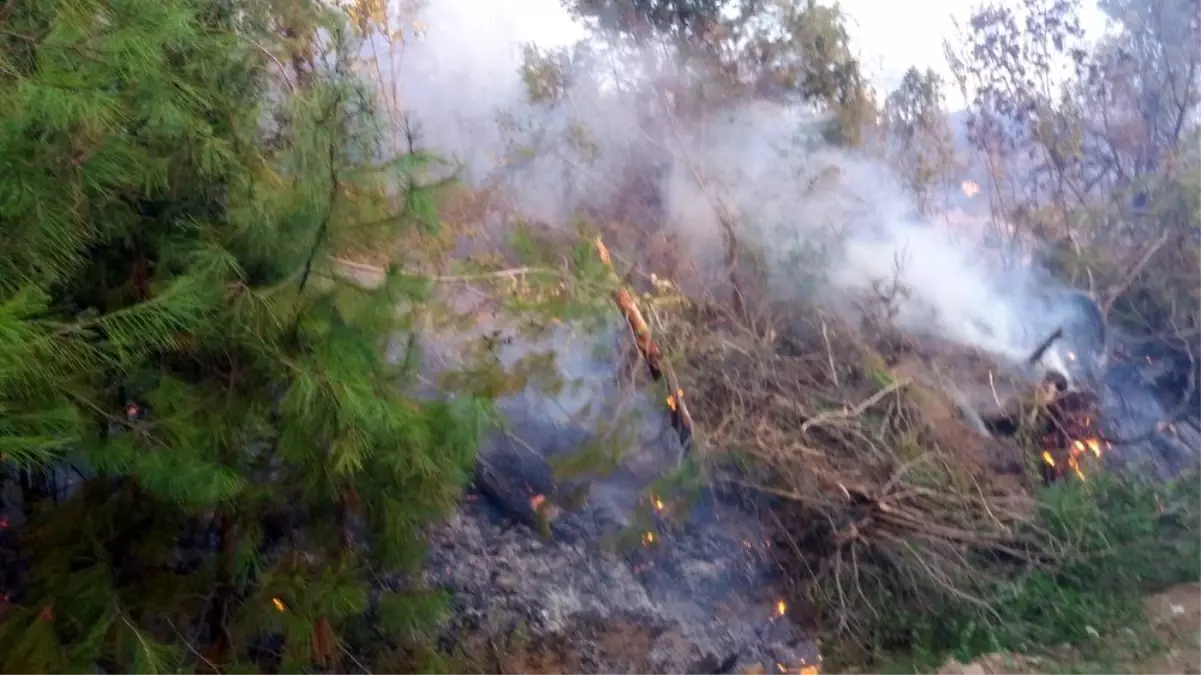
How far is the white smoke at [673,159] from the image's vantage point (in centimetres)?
771

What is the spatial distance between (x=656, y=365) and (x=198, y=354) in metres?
3.07

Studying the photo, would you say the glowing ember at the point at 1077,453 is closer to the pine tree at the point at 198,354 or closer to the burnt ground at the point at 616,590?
the burnt ground at the point at 616,590

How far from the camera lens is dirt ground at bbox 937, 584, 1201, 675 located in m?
4.39

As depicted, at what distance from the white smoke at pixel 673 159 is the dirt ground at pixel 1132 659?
3348mm

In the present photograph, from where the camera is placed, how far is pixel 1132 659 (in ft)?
14.7

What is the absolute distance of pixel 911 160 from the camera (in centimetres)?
862

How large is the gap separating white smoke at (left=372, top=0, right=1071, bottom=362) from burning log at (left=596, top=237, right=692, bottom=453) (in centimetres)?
227

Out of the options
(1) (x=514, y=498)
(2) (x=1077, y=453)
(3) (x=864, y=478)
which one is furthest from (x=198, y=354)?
(2) (x=1077, y=453)

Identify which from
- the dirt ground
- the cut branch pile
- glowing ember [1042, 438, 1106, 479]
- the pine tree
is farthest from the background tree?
the pine tree

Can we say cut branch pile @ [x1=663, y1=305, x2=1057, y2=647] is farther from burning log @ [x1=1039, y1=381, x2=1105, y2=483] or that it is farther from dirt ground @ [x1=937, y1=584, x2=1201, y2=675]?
dirt ground @ [x1=937, y1=584, x2=1201, y2=675]

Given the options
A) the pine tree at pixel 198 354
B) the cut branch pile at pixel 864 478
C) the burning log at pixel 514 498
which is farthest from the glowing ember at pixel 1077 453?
the pine tree at pixel 198 354

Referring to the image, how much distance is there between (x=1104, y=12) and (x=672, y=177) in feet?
15.6

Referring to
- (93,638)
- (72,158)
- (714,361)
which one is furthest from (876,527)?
(72,158)

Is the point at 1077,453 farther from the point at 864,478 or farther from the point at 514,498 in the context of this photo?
the point at 514,498
